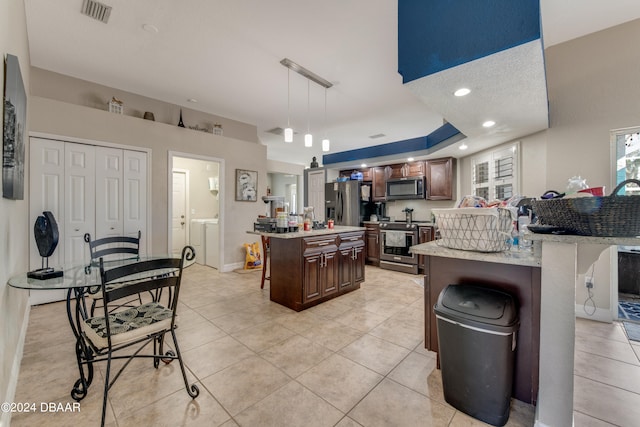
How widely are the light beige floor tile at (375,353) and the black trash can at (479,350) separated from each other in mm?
511

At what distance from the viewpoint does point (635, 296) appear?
3.55 m

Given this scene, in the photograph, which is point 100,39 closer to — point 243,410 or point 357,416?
point 243,410

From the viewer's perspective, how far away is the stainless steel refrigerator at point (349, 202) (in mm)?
6113

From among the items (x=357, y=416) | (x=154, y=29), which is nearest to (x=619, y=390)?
(x=357, y=416)

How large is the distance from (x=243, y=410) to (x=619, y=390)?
96.5 inches

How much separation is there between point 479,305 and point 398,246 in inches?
149

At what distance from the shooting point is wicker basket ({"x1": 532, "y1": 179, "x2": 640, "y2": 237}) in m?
1.12

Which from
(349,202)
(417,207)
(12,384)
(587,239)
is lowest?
(12,384)

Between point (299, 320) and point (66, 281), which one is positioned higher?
point (66, 281)

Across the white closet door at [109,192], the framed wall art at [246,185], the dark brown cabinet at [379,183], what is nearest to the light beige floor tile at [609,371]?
the dark brown cabinet at [379,183]

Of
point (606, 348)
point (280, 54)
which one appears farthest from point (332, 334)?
point (280, 54)

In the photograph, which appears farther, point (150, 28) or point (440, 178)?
point (440, 178)

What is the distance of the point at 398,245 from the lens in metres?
5.16

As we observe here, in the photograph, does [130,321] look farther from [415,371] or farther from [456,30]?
[456,30]
